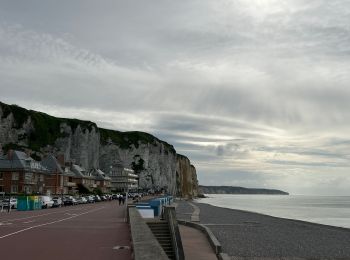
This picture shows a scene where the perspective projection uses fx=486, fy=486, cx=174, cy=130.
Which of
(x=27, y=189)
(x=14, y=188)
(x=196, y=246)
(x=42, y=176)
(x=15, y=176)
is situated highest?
(x=42, y=176)

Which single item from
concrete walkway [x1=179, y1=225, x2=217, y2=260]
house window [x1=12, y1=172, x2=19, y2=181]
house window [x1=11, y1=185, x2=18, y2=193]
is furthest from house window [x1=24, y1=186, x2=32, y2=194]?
concrete walkway [x1=179, y1=225, x2=217, y2=260]

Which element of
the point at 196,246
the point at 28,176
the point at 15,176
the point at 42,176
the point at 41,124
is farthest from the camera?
the point at 41,124

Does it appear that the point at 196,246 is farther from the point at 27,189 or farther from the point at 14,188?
the point at 27,189

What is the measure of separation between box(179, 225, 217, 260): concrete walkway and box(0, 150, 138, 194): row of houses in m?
73.6

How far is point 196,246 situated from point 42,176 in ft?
328

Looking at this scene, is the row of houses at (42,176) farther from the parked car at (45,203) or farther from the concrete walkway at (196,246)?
the concrete walkway at (196,246)

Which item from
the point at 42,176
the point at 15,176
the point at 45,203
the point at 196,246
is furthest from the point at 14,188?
the point at 196,246

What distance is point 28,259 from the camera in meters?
14.0

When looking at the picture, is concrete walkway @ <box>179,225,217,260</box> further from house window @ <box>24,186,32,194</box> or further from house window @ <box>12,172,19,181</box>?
house window @ <box>24,186,32,194</box>

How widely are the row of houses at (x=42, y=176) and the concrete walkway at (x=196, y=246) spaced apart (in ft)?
241

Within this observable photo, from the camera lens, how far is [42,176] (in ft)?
390

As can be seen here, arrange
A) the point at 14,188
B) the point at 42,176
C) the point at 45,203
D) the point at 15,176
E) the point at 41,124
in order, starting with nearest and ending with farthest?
the point at 45,203 → the point at 14,188 → the point at 15,176 → the point at 42,176 → the point at 41,124

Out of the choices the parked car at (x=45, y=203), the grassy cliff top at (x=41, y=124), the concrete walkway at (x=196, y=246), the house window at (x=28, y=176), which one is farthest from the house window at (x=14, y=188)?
the concrete walkway at (x=196, y=246)

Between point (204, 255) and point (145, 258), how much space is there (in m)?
13.7
